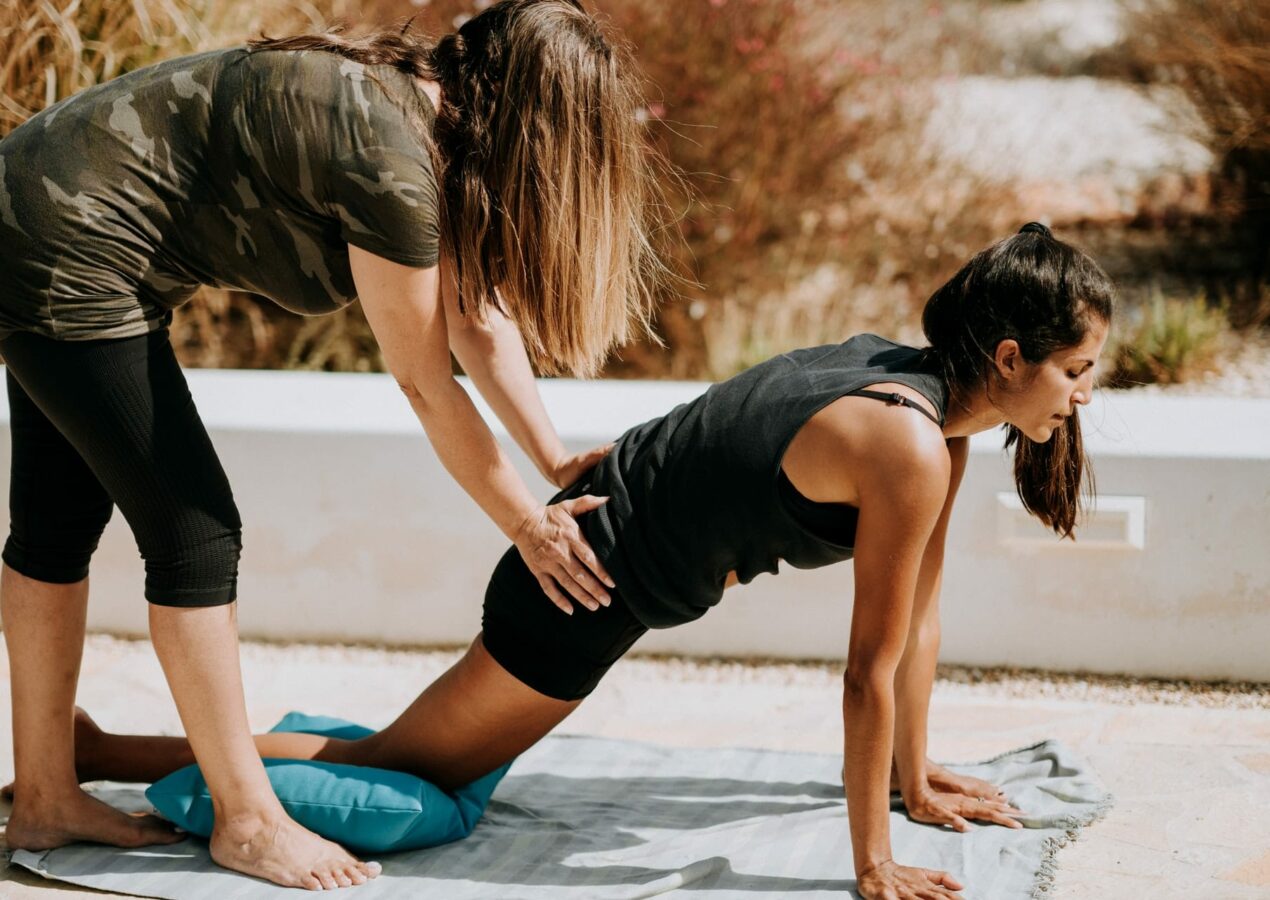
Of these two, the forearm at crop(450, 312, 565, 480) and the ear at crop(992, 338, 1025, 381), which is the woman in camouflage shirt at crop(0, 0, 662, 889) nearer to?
the forearm at crop(450, 312, 565, 480)

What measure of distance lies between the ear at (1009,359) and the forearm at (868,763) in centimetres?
52

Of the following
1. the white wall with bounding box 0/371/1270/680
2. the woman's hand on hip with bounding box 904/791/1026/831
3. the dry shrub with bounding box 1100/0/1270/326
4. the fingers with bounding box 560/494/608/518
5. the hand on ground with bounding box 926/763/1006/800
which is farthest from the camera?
the dry shrub with bounding box 1100/0/1270/326

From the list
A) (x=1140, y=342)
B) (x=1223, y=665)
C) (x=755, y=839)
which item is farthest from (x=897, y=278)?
(x=755, y=839)

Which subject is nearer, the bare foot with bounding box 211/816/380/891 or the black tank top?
the black tank top

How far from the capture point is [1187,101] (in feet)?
21.2

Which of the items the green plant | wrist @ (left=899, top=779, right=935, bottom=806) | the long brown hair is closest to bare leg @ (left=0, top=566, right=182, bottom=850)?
the long brown hair

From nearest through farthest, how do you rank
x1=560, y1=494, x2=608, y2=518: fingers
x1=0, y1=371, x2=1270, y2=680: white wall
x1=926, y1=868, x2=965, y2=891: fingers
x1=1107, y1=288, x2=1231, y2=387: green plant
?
x1=926, y1=868, x2=965, y2=891: fingers, x1=560, y1=494, x2=608, y2=518: fingers, x1=0, y1=371, x2=1270, y2=680: white wall, x1=1107, y1=288, x2=1231, y2=387: green plant

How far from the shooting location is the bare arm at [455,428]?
2006 mm

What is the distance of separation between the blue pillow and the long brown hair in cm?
84

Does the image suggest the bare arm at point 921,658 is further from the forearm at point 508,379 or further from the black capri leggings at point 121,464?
the black capri leggings at point 121,464

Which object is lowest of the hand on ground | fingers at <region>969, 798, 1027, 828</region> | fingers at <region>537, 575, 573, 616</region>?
fingers at <region>969, 798, 1027, 828</region>

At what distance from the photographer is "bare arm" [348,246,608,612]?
201 cm

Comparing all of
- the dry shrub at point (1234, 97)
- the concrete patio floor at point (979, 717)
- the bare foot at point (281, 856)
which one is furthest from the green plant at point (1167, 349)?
the bare foot at point (281, 856)

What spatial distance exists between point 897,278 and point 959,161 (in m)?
0.70
